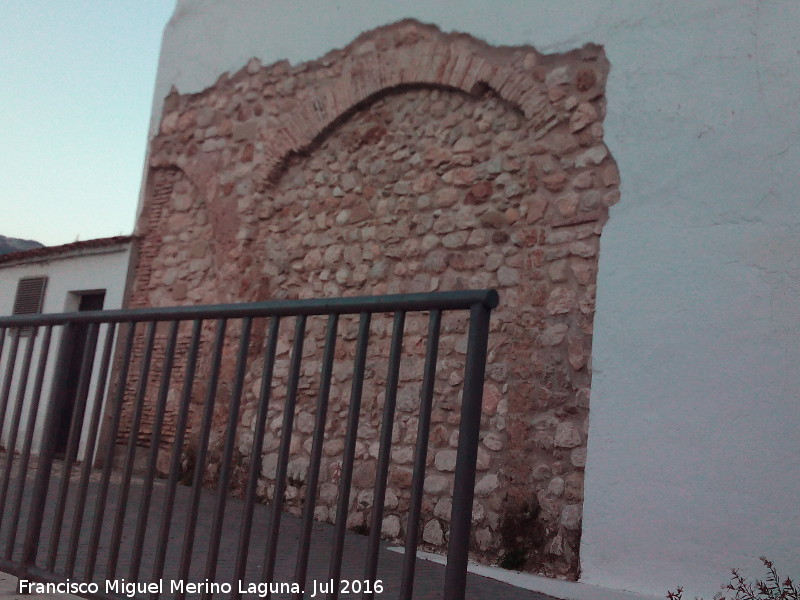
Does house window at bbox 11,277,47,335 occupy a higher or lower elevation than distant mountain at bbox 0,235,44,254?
lower

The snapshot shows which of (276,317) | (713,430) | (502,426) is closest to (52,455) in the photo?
(276,317)

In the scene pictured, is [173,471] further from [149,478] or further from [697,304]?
[697,304]

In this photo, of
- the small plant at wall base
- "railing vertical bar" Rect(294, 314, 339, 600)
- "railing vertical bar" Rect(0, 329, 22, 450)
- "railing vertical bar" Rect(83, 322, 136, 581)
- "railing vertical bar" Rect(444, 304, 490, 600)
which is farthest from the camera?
the small plant at wall base

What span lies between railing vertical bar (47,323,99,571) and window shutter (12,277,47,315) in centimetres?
654

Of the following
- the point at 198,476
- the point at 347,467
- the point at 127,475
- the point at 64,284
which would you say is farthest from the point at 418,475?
the point at 64,284

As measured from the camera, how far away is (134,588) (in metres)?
2.26

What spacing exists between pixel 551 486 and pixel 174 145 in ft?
16.7

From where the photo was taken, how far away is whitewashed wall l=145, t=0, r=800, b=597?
12.6 ft

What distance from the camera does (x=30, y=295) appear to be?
883 cm

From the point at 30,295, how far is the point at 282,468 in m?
7.83

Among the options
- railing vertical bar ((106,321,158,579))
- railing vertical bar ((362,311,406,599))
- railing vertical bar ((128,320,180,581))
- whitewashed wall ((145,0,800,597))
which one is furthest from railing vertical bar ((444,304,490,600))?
whitewashed wall ((145,0,800,597))

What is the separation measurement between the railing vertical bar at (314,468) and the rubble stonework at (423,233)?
2711 mm

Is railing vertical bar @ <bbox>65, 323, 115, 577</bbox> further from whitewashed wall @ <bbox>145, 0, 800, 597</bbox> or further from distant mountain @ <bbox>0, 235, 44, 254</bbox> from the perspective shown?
distant mountain @ <bbox>0, 235, 44, 254</bbox>

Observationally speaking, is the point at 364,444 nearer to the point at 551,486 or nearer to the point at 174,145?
the point at 551,486
